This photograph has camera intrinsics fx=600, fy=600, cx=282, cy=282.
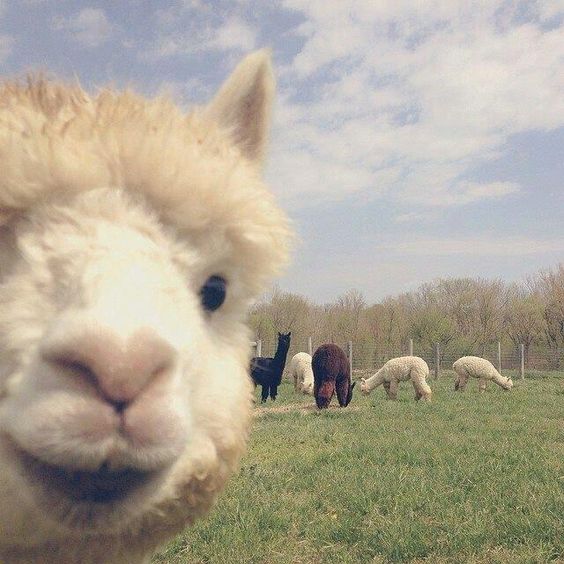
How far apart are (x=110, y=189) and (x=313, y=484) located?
5894 mm

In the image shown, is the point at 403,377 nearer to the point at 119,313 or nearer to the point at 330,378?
the point at 330,378

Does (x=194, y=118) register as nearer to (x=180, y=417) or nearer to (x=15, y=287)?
(x=15, y=287)

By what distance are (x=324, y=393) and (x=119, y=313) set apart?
1490cm

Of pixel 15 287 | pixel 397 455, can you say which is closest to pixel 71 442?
A: pixel 15 287

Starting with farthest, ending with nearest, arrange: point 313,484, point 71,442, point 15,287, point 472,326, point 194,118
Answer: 1. point 472,326
2. point 313,484
3. point 194,118
4. point 15,287
5. point 71,442

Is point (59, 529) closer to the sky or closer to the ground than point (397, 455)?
closer to the sky

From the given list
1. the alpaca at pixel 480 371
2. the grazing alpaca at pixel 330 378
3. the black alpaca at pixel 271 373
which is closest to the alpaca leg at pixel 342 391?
the grazing alpaca at pixel 330 378

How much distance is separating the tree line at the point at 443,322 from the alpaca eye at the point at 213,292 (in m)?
33.2

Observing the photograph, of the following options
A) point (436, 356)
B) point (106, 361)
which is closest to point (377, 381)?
point (436, 356)

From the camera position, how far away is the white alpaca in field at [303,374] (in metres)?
21.8

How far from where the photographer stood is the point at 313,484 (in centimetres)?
690

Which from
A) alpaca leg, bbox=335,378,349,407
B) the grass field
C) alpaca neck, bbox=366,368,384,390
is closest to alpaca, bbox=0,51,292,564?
the grass field

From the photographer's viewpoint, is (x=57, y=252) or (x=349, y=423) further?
(x=349, y=423)

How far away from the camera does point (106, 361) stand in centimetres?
126
